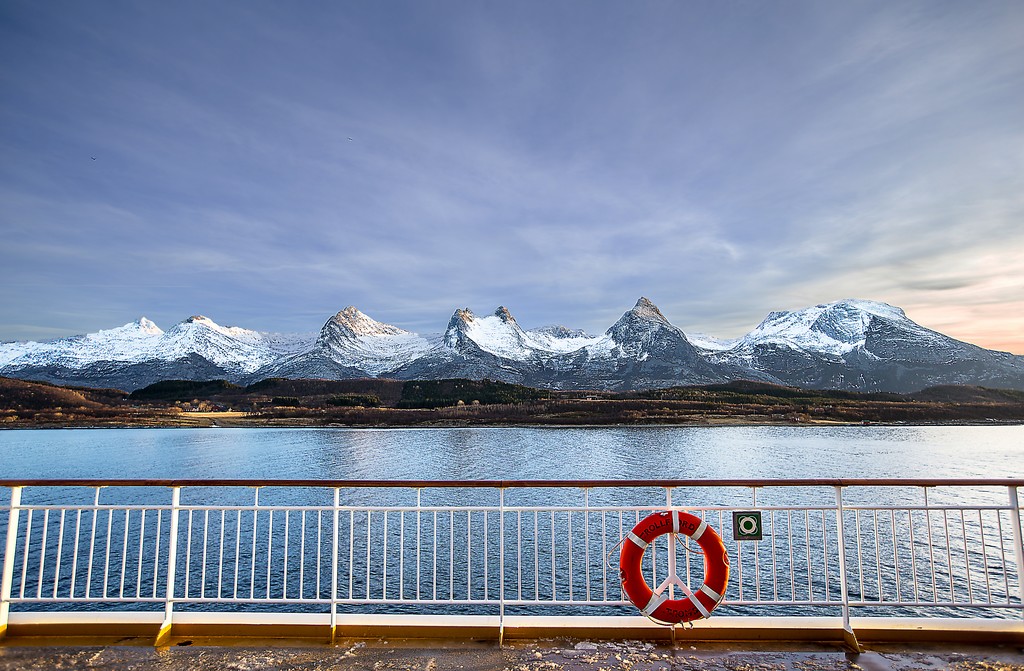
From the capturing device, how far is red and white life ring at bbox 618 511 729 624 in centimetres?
541

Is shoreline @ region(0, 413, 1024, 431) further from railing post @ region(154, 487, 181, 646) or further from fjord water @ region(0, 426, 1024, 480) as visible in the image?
railing post @ region(154, 487, 181, 646)

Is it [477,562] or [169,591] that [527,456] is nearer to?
[477,562]

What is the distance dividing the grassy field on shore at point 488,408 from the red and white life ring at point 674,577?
347 feet

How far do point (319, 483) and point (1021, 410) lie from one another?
15433 cm

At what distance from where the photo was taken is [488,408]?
413ft

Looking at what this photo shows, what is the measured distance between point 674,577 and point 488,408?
121 metres

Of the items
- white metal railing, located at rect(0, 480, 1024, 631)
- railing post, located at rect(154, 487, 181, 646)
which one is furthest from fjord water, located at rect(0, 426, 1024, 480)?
railing post, located at rect(154, 487, 181, 646)

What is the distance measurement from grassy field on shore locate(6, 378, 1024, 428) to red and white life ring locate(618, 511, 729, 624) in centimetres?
10583

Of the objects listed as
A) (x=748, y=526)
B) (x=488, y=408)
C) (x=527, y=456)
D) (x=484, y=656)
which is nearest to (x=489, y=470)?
(x=527, y=456)

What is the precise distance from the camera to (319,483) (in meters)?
6.11

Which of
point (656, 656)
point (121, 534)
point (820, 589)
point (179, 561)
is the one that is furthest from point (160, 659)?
point (121, 534)

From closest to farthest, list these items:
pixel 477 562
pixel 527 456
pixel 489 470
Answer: pixel 477 562, pixel 489 470, pixel 527 456

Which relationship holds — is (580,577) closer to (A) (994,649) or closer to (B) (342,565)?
(B) (342,565)

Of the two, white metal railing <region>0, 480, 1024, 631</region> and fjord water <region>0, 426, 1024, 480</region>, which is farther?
fjord water <region>0, 426, 1024, 480</region>
